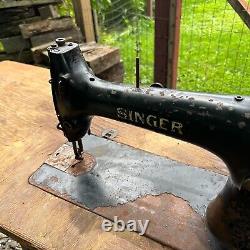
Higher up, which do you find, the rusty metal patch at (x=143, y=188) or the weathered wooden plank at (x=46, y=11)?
the weathered wooden plank at (x=46, y=11)

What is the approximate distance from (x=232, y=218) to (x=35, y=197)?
655 mm

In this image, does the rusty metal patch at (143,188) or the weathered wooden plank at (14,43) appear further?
the weathered wooden plank at (14,43)

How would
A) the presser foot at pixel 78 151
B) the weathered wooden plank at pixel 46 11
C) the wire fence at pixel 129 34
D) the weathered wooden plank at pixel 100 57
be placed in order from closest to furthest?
the presser foot at pixel 78 151 < the weathered wooden plank at pixel 100 57 < the weathered wooden plank at pixel 46 11 < the wire fence at pixel 129 34

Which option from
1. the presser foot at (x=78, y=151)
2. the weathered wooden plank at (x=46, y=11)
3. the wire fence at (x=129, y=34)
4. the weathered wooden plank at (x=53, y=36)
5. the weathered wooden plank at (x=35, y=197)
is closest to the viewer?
the weathered wooden plank at (x=35, y=197)

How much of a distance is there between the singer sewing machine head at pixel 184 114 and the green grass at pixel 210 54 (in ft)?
7.07

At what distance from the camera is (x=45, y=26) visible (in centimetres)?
270

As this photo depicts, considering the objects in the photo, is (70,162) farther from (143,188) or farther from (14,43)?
(14,43)

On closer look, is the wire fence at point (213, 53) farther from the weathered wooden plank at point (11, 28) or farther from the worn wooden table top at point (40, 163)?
the worn wooden table top at point (40, 163)

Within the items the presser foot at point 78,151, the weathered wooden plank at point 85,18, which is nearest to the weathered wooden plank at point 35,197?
the presser foot at point 78,151

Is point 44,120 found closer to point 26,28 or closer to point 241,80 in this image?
point 26,28

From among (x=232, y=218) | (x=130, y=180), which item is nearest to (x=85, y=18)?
(x=130, y=180)

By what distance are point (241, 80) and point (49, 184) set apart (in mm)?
2426

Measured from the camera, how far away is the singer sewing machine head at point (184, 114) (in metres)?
0.83

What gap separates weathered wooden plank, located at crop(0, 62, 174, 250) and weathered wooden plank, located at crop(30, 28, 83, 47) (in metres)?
1.07
